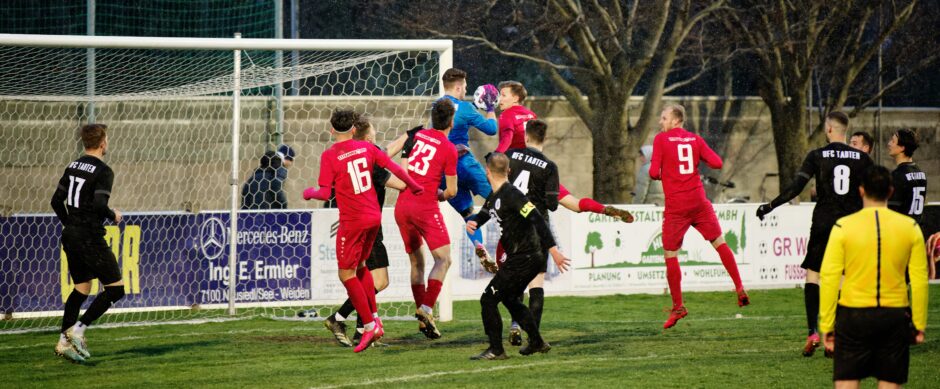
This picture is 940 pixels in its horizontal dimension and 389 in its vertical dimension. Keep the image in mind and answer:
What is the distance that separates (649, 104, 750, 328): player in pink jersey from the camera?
1110cm

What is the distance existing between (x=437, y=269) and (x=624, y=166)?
46.0 feet

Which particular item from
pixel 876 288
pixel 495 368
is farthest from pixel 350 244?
pixel 876 288

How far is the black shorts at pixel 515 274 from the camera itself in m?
9.31

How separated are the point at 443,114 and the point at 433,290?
1.70 metres

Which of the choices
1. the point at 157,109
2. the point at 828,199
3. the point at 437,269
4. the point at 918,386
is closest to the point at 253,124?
the point at 157,109

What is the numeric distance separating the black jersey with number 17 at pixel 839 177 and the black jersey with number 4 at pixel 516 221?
2539 mm

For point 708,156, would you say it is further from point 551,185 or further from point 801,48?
point 801,48

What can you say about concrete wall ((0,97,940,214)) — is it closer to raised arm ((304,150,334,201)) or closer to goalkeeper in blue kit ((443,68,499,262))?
goalkeeper in blue kit ((443,68,499,262))

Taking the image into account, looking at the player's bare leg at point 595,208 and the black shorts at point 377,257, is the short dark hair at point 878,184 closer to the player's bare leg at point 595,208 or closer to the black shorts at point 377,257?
the player's bare leg at point 595,208

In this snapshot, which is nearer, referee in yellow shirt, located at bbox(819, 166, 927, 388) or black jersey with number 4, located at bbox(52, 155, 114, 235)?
referee in yellow shirt, located at bbox(819, 166, 927, 388)

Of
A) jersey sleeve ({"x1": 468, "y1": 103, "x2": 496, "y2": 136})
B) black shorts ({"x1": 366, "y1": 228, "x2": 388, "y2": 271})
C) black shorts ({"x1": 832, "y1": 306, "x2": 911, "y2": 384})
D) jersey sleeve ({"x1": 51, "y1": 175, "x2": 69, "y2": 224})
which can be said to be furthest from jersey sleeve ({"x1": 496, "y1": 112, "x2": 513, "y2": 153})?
black shorts ({"x1": 832, "y1": 306, "x2": 911, "y2": 384})

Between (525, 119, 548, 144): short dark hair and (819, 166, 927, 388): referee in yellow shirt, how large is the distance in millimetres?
4555

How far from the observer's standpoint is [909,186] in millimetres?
10273

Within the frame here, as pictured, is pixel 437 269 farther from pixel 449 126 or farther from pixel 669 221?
pixel 669 221
